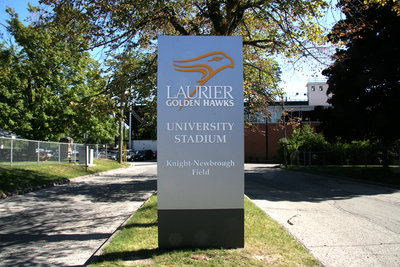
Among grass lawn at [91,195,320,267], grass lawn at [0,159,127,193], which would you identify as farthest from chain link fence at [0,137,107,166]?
grass lawn at [91,195,320,267]

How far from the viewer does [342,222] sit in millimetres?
7512

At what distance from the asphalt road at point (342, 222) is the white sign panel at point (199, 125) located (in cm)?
190

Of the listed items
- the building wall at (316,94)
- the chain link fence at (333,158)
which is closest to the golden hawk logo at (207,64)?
the chain link fence at (333,158)

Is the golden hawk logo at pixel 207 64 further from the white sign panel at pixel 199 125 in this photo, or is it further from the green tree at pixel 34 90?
the green tree at pixel 34 90

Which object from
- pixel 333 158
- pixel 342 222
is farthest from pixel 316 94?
pixel 342 222

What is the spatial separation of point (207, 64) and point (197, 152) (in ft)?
4.95

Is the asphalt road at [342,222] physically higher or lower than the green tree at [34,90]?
lower

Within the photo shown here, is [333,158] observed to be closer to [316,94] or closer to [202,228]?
[316,94]

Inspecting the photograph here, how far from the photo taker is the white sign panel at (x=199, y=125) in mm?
5098

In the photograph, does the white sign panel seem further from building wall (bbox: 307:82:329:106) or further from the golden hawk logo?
building wall (bbox: 307:82:329:106)

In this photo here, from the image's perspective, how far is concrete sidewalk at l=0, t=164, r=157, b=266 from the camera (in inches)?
202

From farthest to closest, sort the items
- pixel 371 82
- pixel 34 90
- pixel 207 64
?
pixel 34 90, pixel 371 82, pixel 207 64

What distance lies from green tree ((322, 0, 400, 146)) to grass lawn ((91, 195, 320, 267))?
1458 centimetres

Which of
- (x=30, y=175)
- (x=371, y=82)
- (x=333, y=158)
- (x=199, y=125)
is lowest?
(x=333, y=158)
